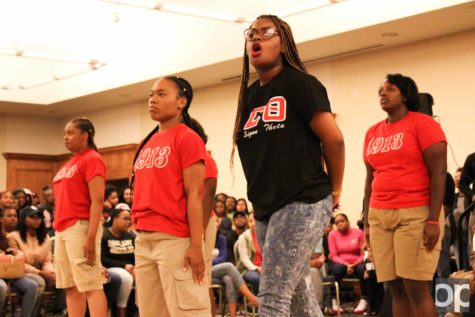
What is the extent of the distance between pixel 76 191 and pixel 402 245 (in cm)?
232

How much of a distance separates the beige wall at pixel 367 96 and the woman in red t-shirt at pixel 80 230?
262 inches

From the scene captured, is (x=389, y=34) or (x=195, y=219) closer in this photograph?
(x=195, y=219)

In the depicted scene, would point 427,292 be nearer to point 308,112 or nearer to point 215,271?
point 308,112

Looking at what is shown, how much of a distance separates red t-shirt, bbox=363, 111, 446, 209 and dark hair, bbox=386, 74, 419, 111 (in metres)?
0.10

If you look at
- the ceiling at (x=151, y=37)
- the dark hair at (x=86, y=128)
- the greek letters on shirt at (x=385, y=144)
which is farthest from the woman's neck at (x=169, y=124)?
the ceiling at (x=151, y=37)

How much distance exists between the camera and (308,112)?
306cm

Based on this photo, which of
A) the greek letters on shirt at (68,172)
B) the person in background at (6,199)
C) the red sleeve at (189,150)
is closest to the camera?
the red sleeve at (189,150)

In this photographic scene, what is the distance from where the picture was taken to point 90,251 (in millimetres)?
5359

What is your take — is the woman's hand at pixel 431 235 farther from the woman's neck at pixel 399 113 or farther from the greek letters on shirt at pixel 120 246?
the greek letters on shirt at pixel 120 246

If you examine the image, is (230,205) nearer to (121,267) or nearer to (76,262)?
(121,267)

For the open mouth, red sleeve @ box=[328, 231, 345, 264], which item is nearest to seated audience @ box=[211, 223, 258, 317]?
red sleeve @ box=[328, 231, 345, 264]

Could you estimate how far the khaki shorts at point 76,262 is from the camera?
5.39 meters

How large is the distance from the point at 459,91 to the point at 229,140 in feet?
15.4

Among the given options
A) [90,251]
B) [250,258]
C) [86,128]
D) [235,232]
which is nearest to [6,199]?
[235,232]
